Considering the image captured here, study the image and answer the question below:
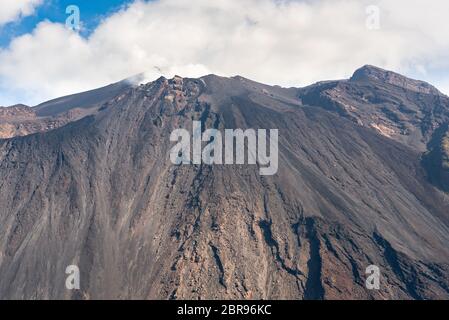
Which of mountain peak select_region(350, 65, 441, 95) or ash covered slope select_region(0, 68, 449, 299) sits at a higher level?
mountain peak select_region(350, 65, 441, 95)

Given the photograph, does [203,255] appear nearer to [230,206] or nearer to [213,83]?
[230,206]

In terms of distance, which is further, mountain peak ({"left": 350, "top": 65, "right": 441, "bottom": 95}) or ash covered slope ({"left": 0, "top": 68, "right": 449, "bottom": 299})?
mountain peak ({"left": 350, "top": 65, "right": 441, "bottom": 95})

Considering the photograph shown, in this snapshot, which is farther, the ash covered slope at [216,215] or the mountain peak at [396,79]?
the mountain peak at [396,79]

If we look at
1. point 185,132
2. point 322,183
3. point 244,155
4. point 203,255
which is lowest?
point 203,255

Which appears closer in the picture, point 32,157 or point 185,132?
point 32,157

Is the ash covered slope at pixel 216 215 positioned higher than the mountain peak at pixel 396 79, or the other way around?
the mountain peak at pixel 396 79

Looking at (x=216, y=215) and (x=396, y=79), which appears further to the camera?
(x=396, y=79)

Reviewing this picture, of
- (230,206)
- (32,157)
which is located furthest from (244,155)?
(32,157)

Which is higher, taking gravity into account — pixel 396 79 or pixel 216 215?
pixel 396 79
